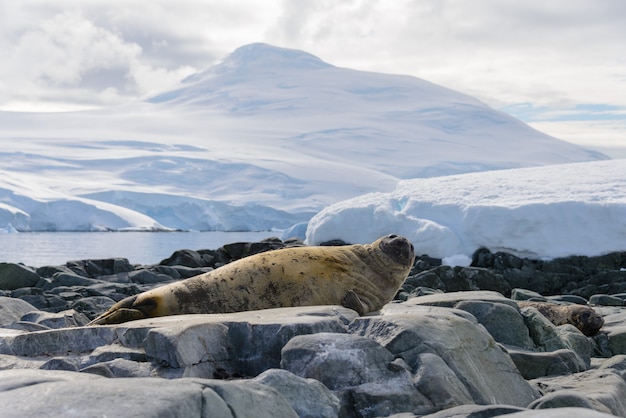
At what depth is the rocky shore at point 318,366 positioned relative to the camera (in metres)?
2.26

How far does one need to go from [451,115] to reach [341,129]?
11459 mm

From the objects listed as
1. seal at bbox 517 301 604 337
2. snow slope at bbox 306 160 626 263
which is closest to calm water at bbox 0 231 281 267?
snow slope at bbox 306 160 626 263

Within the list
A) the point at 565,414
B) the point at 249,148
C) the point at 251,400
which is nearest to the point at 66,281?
the point at 251,400

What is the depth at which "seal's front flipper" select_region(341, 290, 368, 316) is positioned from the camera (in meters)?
4.44

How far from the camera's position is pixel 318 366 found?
3.12 meters

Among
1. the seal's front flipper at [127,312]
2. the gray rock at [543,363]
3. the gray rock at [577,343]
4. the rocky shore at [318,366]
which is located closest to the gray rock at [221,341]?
the rocky shore at [318,366]

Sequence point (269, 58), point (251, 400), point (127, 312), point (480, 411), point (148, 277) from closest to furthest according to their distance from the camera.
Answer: point (251, 400), point (480, 411), point (127, 312), point (148, 277), point (269, 58)

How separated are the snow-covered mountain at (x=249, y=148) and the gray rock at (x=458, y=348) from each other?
116 feet

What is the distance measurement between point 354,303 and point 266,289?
501 millimetres

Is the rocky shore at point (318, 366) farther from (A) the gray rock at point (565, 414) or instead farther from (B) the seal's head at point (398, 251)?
(B) the seal's head at point (398, 251)

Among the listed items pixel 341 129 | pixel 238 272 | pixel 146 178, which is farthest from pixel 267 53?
pixel 238 272

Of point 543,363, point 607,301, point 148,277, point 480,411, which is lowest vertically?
point 148,277

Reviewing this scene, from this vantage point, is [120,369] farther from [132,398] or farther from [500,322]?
[500,322]

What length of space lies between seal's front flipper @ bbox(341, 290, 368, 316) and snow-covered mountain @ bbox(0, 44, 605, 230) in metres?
34.4
